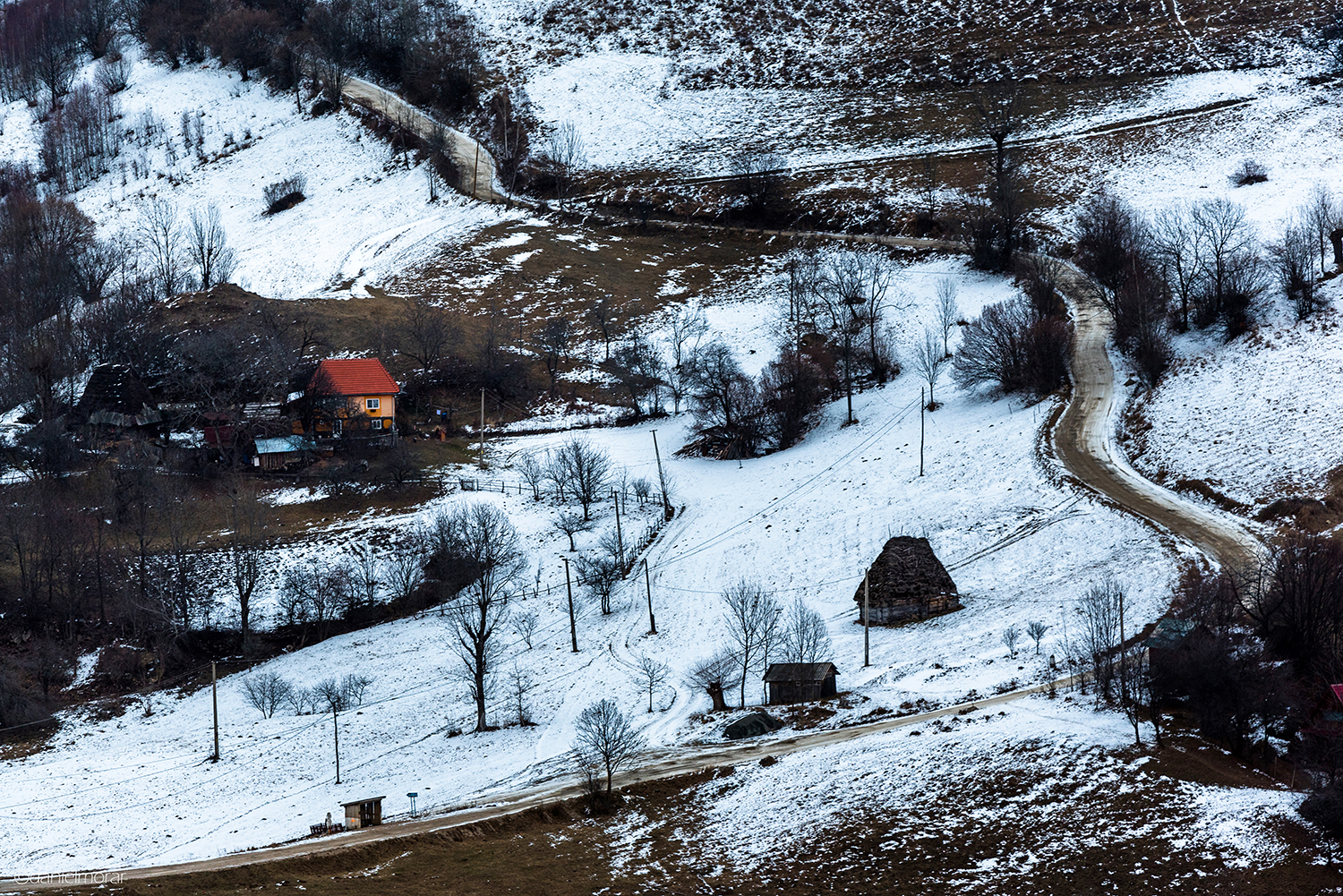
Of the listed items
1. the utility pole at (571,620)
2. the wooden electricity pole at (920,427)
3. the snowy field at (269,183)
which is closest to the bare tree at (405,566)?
the utility pole at (571,620)

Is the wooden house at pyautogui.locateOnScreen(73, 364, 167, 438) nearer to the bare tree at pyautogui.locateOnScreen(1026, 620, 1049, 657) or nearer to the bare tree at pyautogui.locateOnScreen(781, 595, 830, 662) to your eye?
the bare tree at pyautogui.locateOnScreen(781, 595, 830, 662)

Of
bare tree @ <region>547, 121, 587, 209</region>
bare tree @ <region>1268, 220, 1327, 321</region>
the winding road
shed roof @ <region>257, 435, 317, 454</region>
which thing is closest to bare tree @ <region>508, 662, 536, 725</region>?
the winding road

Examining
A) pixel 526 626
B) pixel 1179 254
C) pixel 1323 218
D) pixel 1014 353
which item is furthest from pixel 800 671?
pixel 1323 218

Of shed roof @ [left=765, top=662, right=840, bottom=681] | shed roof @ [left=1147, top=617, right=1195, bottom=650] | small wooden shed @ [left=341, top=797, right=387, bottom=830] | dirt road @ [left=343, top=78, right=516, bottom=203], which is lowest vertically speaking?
small wooden shed @ [left=341, top=797, right=387, bottom=830]

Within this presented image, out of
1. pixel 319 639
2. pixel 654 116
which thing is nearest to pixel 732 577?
pixel 319 639

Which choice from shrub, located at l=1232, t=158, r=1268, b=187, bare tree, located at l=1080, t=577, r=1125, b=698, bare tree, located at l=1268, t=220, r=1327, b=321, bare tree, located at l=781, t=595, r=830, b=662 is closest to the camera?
bare tree, located at l=1080, t=577, r=1125, b=698

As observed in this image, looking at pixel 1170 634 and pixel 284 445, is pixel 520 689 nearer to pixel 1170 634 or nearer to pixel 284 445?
pixel 1170 634
